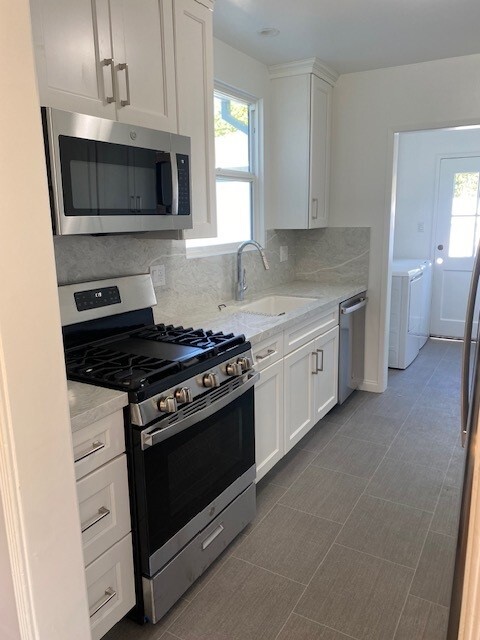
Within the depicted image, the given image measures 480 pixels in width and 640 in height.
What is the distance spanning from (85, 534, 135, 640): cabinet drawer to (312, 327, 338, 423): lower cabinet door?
1.68 metres

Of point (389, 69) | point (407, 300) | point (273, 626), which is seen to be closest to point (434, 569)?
point (273, 626)

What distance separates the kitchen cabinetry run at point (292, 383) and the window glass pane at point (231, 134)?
1.18 m

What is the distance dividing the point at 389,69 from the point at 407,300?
192 cm

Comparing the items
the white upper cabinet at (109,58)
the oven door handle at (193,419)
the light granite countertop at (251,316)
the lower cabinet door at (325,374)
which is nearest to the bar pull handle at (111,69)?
the white upper cabinet at (109,58)

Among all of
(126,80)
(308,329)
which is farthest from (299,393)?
(126,80)

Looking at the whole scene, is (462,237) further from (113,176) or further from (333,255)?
(113,176)

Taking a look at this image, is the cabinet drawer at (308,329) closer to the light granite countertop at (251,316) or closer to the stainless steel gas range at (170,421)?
the light granite countertop at (251,316)

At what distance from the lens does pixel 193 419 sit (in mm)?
1735

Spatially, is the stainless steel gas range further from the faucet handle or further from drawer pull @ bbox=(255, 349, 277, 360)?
the faucet handle

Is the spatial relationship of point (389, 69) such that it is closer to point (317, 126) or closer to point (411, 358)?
point (317, 126)

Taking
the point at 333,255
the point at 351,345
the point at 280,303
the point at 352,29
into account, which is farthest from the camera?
the point at 333,255

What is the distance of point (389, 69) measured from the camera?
346 centimetres

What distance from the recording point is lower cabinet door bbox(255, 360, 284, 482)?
2391mm

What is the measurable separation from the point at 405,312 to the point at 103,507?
11.6 ft
